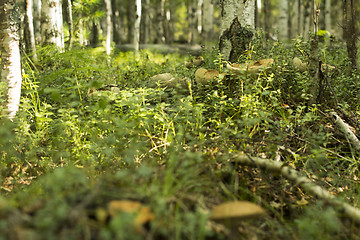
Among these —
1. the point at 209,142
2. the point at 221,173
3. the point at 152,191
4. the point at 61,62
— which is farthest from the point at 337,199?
the point at 61,62

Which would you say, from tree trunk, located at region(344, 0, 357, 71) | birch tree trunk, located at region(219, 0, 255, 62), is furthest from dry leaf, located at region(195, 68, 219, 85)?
tree trunk, located at region(344, 0, 357, 71)

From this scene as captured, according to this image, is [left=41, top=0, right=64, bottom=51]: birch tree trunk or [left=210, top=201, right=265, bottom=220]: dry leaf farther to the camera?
[left=41, top=0, right=64, bottom=51]: birch tree trunk

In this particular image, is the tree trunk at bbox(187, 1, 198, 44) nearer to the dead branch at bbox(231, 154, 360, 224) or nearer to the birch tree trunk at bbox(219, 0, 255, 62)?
the birch tree trunk at bbox(219, 0, 255, 62)

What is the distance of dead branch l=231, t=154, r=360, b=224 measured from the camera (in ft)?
7.27

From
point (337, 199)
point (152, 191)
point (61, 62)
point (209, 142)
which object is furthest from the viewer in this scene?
point (61, 62)

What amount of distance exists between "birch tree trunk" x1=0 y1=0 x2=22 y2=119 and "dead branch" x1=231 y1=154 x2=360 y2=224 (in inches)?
115

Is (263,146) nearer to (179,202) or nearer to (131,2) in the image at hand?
(179,202)

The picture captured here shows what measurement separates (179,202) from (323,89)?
132 inches

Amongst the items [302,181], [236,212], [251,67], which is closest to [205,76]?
[251,67]

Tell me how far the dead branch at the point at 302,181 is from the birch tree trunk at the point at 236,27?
2.57 meters

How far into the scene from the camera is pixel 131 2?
87.4 ft

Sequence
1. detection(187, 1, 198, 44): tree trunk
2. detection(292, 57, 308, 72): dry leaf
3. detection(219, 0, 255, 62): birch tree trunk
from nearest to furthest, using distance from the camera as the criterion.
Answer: detection(292, 57, 308, 72): dry leaf
detection(219, 0, 255, 62): birch tree trunk
detection(187, 1, 198, 44): tree trunk

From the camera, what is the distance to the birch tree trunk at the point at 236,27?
16.5 feet

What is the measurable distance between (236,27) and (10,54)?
332 cm
